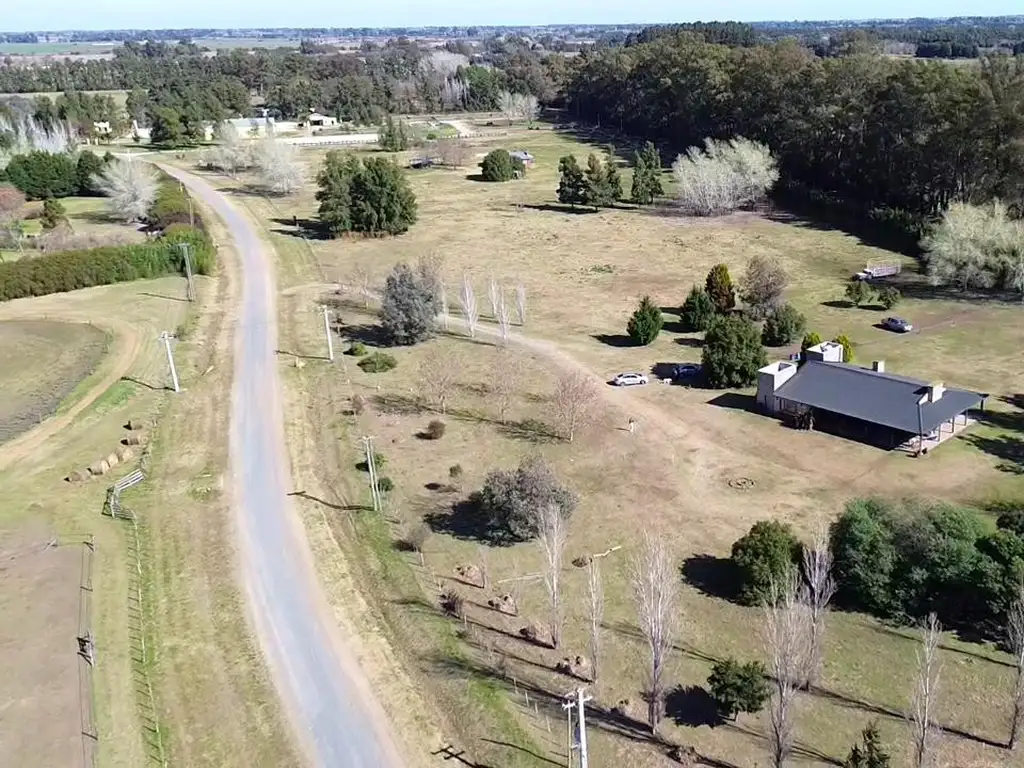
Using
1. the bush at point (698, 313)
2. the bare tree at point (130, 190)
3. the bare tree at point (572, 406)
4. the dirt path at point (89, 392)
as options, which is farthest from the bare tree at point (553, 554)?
the bare tree at point (130, 190)

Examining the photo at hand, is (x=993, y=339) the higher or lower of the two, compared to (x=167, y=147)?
lower

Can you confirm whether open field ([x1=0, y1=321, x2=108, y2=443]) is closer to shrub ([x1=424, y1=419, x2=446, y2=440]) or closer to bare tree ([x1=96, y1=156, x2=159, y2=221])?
shrub ([x1=424, y1=419, x2=446, y2=440])

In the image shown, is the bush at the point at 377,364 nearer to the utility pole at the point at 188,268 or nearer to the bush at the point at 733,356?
the bush at the point at 733,356

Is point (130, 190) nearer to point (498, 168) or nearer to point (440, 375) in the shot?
point (498, 168)

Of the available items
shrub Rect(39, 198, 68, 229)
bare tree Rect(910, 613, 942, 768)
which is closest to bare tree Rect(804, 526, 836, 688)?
bare tree Rect(910, 613, 942, 768)

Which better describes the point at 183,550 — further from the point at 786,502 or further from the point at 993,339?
the point at 993,339

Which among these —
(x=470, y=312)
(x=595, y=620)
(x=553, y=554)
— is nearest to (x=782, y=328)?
(x=470, y=312)

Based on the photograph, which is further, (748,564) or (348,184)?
(348,184)

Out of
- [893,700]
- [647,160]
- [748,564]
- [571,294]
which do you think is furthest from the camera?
[647,160]

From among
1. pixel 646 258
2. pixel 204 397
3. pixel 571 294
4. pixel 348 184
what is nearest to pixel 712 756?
pixel 204 397
